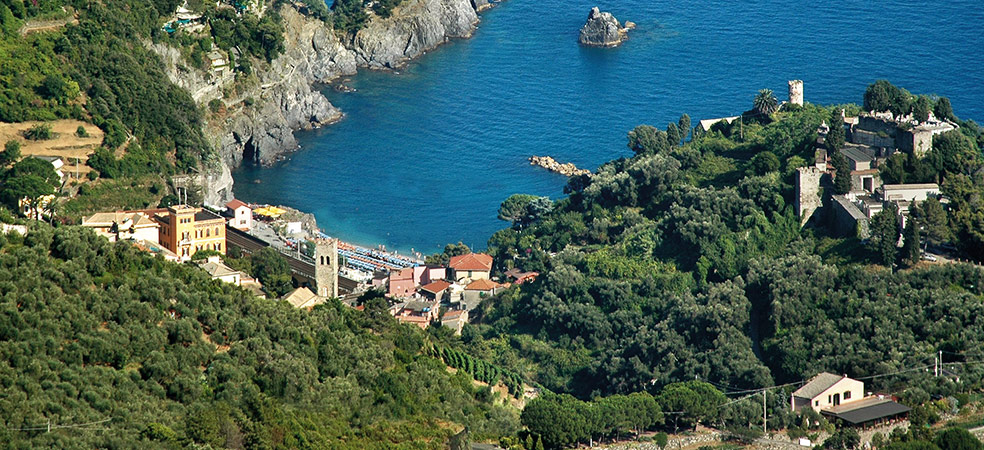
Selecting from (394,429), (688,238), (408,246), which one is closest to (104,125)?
(408,246)

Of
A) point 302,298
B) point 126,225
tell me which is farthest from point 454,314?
point 126,225

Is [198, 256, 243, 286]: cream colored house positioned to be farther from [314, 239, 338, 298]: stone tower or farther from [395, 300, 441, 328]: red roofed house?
[395, 300, 441, 328]: red roofed house

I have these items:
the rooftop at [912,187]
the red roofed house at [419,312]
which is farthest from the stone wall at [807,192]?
the red roofed house at [419,312]

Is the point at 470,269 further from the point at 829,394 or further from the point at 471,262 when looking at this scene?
the point at 829,394

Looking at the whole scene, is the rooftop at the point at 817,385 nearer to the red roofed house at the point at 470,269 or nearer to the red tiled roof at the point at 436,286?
the red tiled roof at the point at 436,286

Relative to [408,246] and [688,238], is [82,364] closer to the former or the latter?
[688,238]
